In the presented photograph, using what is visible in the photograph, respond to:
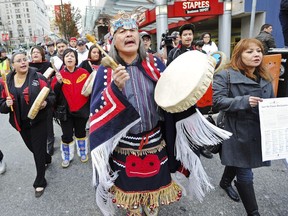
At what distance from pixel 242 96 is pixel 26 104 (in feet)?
7.81

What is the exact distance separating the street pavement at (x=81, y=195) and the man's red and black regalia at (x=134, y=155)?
0.52m

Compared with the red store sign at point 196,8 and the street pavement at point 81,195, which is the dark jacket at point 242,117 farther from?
the red store sign at point 196,8

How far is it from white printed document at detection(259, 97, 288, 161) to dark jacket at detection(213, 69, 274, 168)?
0.18 meters

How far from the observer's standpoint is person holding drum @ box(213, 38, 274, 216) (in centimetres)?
205

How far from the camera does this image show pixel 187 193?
2318 millimetres

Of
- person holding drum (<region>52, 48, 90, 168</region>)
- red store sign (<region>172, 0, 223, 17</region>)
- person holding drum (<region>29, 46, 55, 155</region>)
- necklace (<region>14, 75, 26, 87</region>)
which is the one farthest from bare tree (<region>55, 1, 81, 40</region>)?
necklace (<region>14, 75, 26, 87</region>)

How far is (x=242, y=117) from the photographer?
6.92 ft

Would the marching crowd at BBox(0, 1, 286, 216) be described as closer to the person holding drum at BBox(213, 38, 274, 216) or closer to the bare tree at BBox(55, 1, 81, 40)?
the person holding drum at BBox(213, 38, 274, 216)

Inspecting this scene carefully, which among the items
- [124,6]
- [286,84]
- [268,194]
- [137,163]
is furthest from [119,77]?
[124,6]

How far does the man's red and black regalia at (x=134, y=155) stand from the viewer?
1707 mm

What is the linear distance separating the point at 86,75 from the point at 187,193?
2.23m

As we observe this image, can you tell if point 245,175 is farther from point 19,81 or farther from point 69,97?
point 19,81

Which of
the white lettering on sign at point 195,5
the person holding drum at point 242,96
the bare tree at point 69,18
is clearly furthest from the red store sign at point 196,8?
the bare tree at point 69,18

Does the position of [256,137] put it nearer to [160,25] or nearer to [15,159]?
[15,159]
